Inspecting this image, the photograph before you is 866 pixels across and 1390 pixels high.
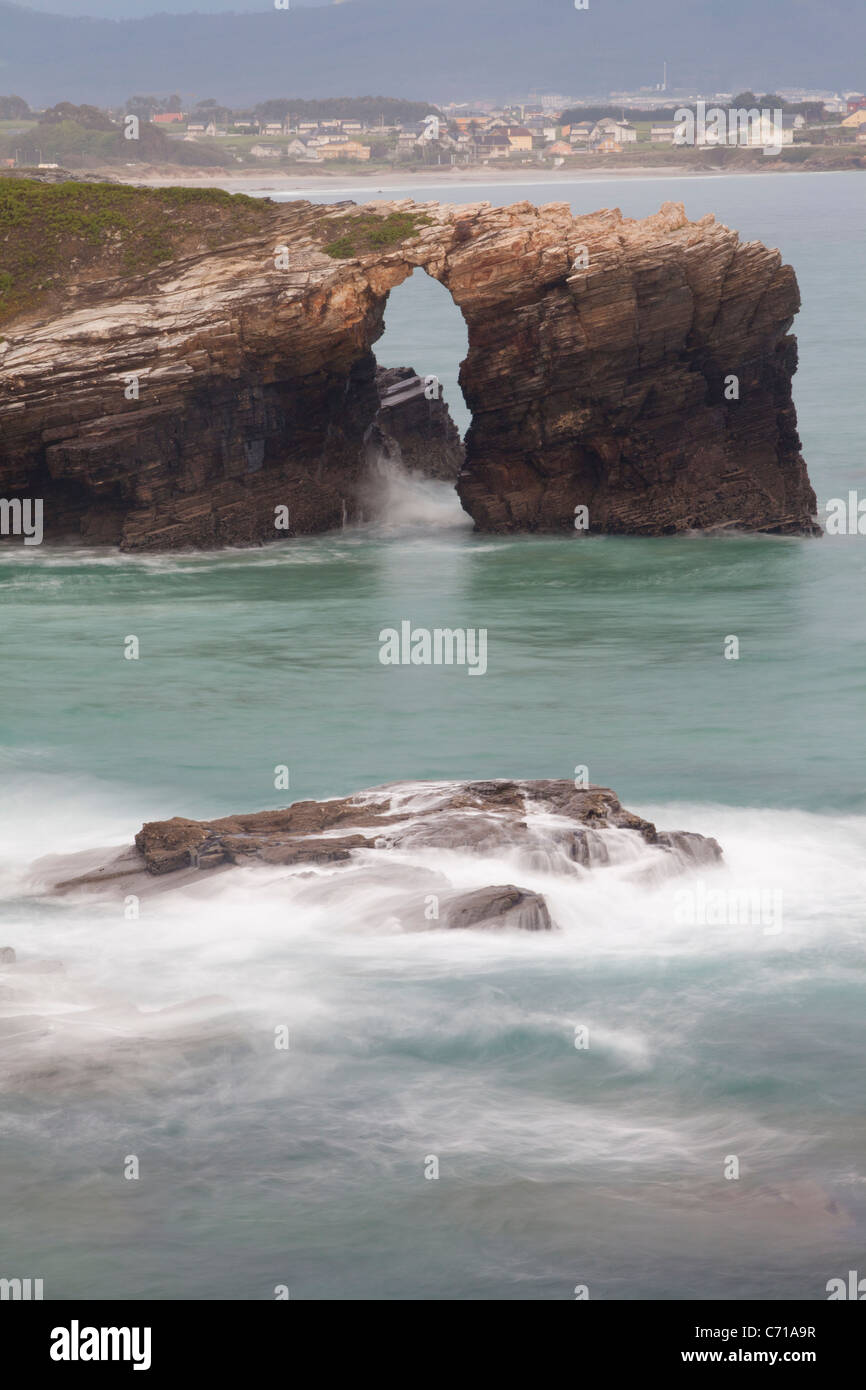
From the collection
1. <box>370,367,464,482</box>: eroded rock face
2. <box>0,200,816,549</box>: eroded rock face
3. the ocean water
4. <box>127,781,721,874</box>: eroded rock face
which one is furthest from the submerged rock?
<box>370,367,464,482</box>: eroded rock face

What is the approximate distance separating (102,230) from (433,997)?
27.1 meters

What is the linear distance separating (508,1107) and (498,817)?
5441mm

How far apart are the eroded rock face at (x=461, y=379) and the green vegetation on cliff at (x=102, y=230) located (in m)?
0.70

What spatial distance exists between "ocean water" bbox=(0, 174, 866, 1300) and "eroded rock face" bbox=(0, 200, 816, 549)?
5960mm

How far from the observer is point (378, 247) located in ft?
126

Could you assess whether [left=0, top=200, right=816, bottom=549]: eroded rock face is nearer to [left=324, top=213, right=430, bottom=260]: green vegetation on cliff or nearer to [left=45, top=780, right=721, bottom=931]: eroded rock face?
[left=324, top=213, right=430, bottom=260]: green vegetation on cliff

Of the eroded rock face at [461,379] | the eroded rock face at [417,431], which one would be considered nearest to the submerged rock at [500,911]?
the eroded rock face at [461,379]

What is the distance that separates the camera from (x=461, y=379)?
39844mm

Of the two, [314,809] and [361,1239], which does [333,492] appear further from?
[361,1239]

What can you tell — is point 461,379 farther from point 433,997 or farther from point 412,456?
point 433,997

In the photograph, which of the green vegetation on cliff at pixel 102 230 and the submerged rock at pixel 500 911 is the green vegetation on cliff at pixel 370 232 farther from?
the submerged rock at pixel 500 911

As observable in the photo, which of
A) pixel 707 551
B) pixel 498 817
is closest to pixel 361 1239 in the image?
pixel 498 817

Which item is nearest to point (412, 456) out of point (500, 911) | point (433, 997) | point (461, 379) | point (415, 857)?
point (461, 379)

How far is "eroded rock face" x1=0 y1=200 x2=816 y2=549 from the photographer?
37.5 meters
